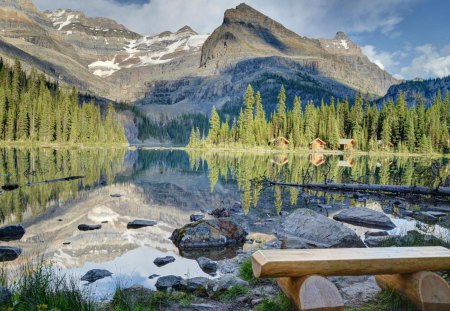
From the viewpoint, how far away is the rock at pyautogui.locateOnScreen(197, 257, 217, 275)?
36.4 ft

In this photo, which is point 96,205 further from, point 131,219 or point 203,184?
point 203,184

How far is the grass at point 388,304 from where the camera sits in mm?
6263

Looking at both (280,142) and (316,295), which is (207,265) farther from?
(280,142)

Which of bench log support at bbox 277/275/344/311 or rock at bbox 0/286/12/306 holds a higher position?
bench log support at bbox 277/275/344/311

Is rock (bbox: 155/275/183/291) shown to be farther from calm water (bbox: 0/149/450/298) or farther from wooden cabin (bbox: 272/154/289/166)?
wooden cabin (bbox: 272/154/289/166)

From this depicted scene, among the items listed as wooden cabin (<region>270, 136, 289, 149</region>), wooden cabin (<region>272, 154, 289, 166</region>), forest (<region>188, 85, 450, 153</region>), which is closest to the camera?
wooden cabin (<region>272, 154, 289, 166</region>)

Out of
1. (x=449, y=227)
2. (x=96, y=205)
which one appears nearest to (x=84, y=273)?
(x=96, y=205)

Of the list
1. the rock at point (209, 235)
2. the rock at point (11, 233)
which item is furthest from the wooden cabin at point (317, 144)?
Result: the rock at point (11, 233)

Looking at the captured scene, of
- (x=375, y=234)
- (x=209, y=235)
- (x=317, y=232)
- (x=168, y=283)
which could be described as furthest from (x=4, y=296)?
(x=375, y=234)

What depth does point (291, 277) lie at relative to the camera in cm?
585

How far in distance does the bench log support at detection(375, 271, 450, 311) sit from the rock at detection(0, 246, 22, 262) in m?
11.1

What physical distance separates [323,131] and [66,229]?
309ft

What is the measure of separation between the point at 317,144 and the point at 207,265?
95.0m

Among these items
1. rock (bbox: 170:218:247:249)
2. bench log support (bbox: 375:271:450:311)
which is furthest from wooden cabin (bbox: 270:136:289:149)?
bench log support (bbox: 375:271:450:311)
